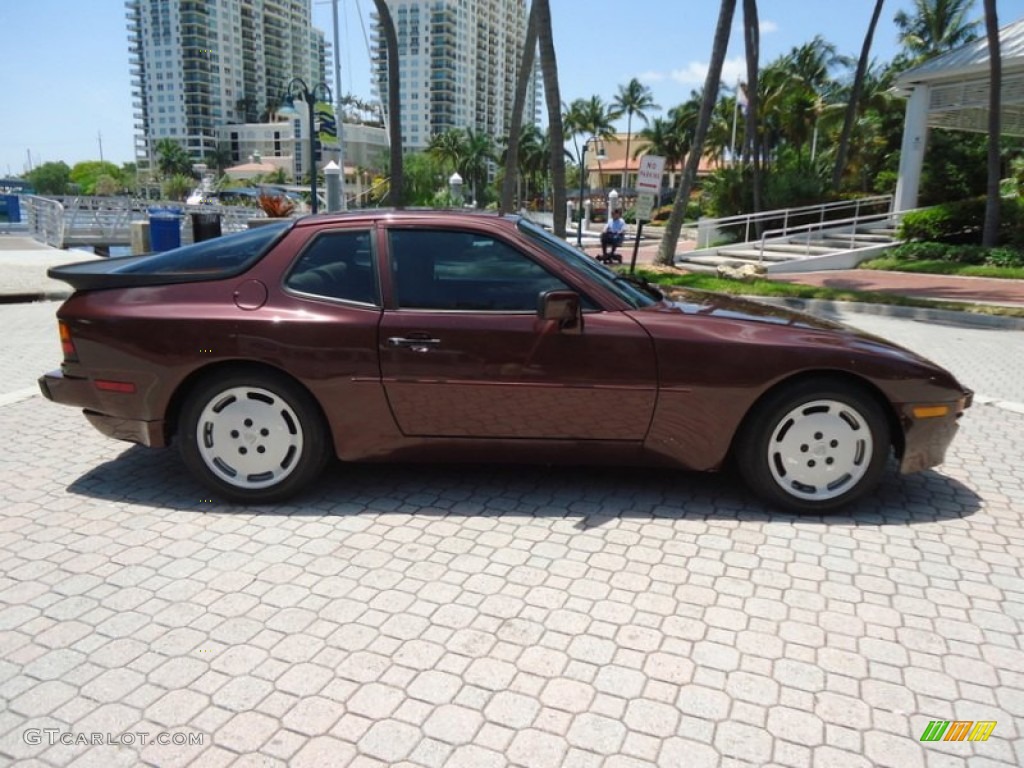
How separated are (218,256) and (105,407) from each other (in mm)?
971

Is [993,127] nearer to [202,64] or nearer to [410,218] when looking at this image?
[410,218]

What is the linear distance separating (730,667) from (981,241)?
2153cm

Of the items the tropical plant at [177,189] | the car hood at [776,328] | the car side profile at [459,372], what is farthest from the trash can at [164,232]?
the tropical plant at [177,189]

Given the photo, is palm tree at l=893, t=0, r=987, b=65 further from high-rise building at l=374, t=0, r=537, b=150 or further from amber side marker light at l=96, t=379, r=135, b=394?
high-rise building at l=374, t=0, r=537, b=150

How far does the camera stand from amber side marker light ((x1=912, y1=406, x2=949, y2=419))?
3.71 meters

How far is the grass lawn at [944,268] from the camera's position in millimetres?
16641

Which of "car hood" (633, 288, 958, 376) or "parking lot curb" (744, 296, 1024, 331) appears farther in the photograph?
"parking lot curb" (744, 296, 1024, 331)

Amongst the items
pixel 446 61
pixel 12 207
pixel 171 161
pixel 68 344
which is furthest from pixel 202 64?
pixel 68 344

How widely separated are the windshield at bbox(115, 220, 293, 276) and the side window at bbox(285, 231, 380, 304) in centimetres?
24

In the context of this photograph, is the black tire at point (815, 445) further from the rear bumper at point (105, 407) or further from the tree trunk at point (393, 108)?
the tree trunk at point (393, 108)

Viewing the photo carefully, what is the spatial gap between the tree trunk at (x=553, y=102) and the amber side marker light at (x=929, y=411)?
1285 centimetres

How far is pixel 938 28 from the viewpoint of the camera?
43.4 metres

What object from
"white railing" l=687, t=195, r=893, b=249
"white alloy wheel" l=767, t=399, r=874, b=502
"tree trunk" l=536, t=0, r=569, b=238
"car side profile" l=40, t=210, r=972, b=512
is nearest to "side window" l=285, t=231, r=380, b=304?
"car side profile" l=40, t=210, r=972, b=512

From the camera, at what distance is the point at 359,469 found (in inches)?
173
